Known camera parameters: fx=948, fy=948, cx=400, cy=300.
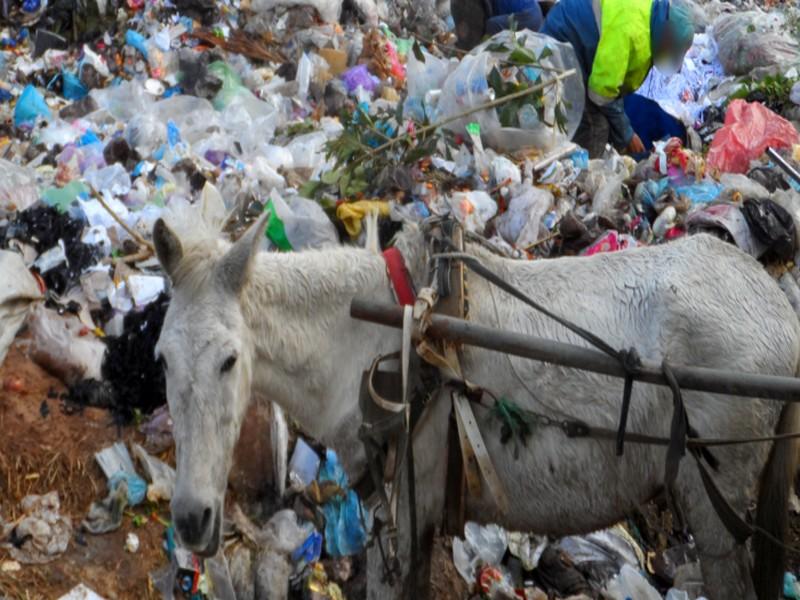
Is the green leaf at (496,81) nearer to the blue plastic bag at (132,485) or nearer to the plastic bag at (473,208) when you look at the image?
the plastic bag at (473,208)

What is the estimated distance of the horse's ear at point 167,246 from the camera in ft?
9.19

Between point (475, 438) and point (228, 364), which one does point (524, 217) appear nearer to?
point (475, 438)

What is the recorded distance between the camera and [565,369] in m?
3.05

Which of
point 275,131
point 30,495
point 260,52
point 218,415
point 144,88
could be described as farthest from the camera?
point 260,52

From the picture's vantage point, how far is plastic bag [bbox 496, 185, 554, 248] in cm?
570

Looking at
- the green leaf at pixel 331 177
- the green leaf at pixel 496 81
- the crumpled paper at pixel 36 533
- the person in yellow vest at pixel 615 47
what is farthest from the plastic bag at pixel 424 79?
the crumpled paper at pixel 36 533

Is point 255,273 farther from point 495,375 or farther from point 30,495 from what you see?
point 30,495

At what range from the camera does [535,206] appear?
5.80 metres

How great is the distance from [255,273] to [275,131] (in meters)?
4.25

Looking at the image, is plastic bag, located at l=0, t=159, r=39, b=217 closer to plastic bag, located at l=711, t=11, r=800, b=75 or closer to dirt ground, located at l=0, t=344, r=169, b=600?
dirt ground, located at l=0, t=344, r=169, b=600

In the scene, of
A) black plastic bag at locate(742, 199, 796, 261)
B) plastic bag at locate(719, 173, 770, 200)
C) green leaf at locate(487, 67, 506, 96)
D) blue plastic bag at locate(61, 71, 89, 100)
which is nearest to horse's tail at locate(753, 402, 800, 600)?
black plastic bag at locate(742, 199, 796, 261)

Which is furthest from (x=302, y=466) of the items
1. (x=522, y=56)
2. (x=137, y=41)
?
(x=137, y=41)

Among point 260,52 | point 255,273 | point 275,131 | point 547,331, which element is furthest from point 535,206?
point 260,52

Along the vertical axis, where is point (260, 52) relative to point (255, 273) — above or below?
below
